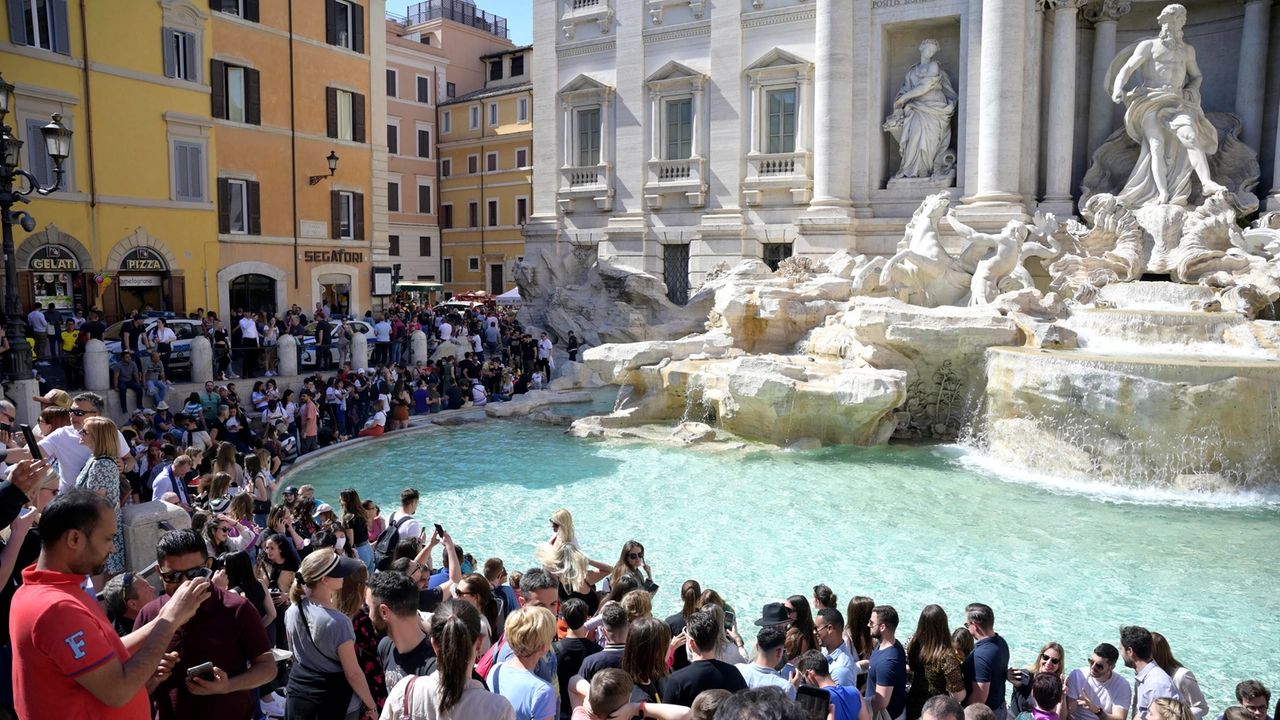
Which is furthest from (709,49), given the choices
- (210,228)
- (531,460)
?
(531,460)

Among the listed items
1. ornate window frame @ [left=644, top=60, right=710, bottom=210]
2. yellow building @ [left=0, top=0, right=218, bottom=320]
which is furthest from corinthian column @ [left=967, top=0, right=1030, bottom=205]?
yellow building @ [left=0, top=0, right=218, bottom=320]

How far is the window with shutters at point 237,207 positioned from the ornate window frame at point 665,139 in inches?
363

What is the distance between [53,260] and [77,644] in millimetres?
17202

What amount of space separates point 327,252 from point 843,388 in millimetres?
14060

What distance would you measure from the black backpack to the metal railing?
3892 centimetres

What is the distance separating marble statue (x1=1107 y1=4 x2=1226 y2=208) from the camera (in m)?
16.5

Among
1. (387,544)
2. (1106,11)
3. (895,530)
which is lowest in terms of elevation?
(895,530)

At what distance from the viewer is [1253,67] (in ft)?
57.4

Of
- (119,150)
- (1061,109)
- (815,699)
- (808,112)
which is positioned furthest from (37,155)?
(1061,109)

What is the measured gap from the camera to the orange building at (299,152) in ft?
65.4

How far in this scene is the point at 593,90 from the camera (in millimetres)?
23984

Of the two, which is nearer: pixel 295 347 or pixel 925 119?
pixel 295 347

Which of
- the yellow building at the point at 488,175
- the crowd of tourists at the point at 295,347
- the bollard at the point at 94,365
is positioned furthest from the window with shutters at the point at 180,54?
the yellow building at the point at 488,175

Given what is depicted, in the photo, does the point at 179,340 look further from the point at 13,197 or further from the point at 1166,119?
the point at 1166,119
